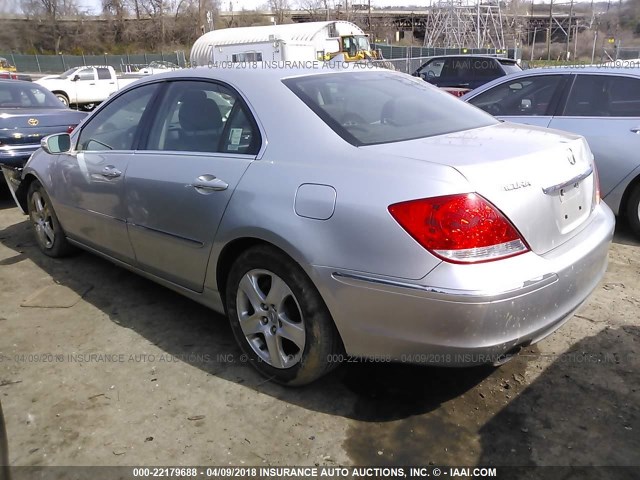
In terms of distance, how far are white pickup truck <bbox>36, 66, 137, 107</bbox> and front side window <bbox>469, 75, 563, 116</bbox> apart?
19.4 m

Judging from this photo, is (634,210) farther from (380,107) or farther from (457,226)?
(457,226)

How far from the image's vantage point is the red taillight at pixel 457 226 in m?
2.10

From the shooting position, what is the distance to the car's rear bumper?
2086 mm

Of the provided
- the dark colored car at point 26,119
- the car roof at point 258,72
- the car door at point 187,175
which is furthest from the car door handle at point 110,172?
the dark colored car at point 26,119

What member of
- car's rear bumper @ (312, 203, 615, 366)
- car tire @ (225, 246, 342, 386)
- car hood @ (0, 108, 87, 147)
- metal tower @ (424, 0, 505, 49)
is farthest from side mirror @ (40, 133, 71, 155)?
metal tower @ (424, 0, 505, 49)

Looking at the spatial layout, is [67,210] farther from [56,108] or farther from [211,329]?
[56,108]

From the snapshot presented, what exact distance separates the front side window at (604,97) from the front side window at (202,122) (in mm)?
3489

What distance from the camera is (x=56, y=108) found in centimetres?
757

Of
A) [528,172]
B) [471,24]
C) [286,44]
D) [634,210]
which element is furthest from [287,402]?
[471,24]

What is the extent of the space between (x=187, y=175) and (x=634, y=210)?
3.87 metres

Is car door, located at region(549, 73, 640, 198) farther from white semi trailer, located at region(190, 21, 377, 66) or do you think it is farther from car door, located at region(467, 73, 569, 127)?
white semi trailer, located at region(190, 21, 377, 66)

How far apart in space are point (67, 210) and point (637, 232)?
15.6 feet

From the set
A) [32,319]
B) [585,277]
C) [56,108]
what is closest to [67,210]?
[32,319]

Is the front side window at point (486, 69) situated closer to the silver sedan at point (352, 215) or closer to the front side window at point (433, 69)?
the front side window at point (433, 69)
